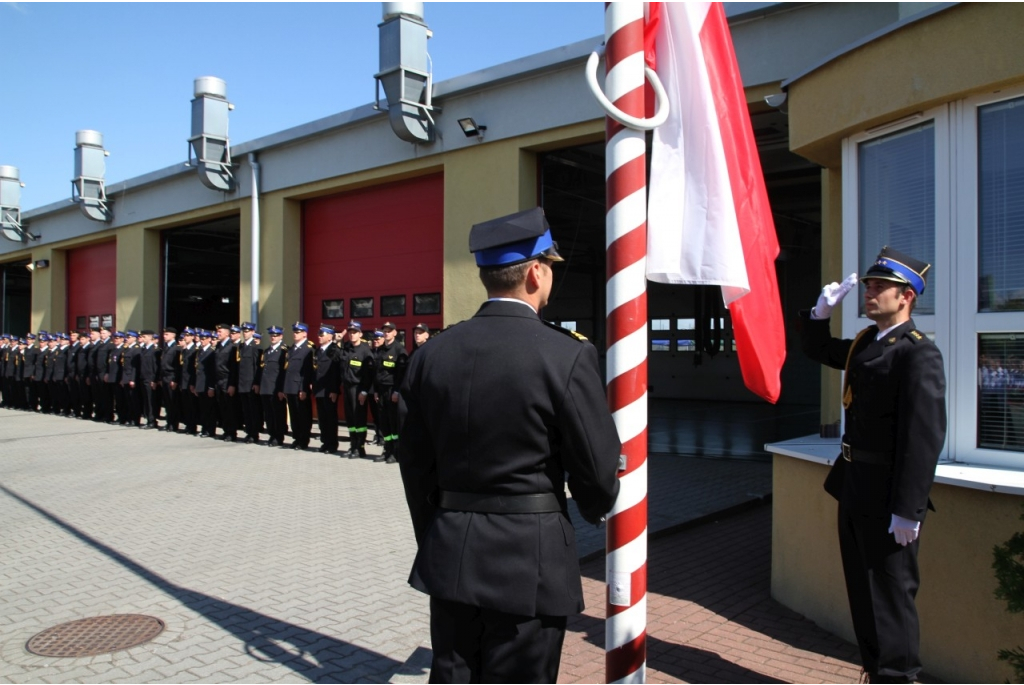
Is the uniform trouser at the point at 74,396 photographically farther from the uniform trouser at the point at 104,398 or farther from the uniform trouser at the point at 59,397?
the uniform trouser at the point at 104,398

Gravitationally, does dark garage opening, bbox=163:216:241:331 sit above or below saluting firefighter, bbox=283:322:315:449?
above

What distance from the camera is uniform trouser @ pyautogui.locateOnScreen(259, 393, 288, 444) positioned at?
44.3 feet

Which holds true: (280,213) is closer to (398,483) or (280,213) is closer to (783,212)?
(398,483)

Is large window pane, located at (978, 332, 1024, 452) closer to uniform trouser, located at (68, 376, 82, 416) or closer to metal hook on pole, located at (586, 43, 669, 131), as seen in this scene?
metal hook on pole, located at (586, 43, 669, 131)

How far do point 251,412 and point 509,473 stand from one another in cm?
1262

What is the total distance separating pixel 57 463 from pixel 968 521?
1190 centimetres

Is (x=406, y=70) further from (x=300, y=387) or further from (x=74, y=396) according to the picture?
(x=74, y=396)

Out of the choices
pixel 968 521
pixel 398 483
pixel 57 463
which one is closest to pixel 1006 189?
pixel 968 521

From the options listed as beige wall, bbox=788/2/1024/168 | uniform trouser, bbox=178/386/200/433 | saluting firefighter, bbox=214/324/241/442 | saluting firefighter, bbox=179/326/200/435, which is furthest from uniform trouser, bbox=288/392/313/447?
beige wall, bbox=788/2/1024/168

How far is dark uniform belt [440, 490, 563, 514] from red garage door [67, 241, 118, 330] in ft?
71.1

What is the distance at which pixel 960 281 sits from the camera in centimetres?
425

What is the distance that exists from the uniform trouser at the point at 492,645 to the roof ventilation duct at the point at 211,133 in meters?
16.4

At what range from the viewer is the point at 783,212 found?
64.0 ft

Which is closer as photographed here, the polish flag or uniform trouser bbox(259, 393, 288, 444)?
the polish flag
